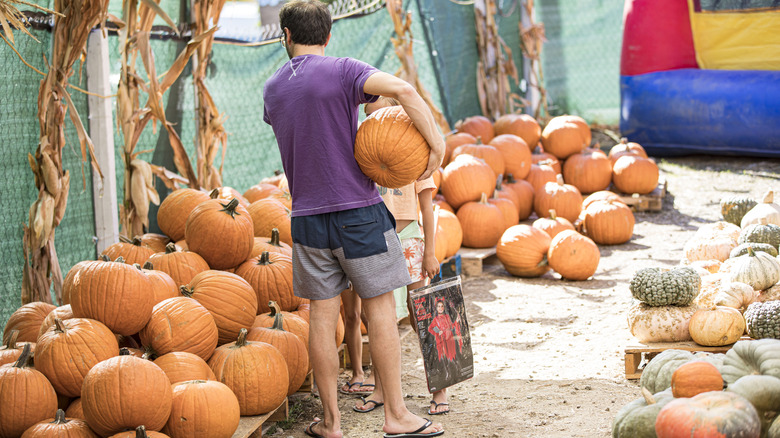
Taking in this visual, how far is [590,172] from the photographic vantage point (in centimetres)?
811

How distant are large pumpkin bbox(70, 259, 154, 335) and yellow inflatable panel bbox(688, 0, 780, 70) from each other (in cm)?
906

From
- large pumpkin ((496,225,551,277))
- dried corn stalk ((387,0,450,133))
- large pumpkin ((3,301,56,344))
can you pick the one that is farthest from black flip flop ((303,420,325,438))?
dried corn stalk ((387,0,450,133))

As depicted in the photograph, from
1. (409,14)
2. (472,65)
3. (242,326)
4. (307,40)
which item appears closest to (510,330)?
(242,326)

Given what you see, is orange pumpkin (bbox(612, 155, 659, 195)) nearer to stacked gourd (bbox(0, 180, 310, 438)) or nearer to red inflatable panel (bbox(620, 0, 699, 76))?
red inflatable panel (bbox(620, 0, 699, 76))

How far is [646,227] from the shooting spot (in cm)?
760

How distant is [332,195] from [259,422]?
1058 millimetres

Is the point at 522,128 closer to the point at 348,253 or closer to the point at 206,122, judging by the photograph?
the point at 206,122

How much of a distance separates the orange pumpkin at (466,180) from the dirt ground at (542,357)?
688 mm

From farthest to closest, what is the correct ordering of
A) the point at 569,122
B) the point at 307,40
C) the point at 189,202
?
the point at 569,122, the point at 189,202, the point at 307,40

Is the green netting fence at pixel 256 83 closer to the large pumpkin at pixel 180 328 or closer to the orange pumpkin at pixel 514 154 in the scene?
the large pumpkin at pixel 180 328

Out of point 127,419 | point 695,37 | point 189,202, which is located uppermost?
point 695,37

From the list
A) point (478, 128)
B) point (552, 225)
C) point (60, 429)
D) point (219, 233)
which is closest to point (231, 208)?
point (219, 233)

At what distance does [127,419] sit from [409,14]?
6.02 metres

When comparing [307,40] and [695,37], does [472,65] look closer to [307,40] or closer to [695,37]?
[695,37]
